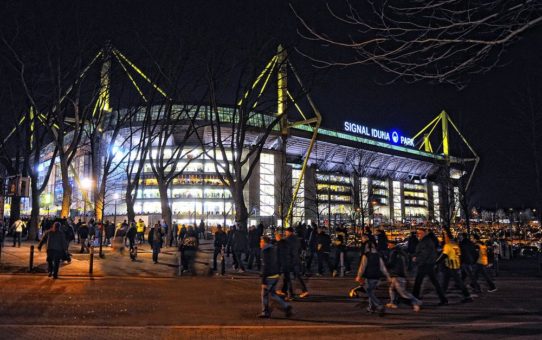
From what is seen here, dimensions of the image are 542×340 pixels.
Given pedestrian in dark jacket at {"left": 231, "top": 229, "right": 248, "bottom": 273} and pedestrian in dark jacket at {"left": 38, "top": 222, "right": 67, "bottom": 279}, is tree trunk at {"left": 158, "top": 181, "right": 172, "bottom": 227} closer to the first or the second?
pedestrian in dark jacket at {"left": 231, "top": 229, "right": 248, "bottom": 273}

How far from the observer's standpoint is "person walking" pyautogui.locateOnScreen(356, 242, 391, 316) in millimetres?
10023

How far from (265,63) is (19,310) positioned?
54.2 feet

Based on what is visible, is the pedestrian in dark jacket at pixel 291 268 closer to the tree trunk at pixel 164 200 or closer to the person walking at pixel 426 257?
the person walking at pixel 426 257

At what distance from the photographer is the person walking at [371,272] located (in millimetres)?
10023

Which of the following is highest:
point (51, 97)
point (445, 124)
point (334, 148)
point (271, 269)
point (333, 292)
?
point (445, 124)

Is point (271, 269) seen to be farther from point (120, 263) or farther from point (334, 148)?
point (334, 148)

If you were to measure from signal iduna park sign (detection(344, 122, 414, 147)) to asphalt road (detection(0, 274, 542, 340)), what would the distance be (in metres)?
79.6

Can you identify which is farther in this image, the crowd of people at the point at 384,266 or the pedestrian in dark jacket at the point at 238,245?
the pedestrian in dark jacket at the point at 238,245

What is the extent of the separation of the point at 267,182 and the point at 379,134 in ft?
98.7

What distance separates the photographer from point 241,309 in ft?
33.8

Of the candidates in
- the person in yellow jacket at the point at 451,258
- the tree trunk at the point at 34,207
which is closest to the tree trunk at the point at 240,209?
the person in yellow jacket at the point at 451,258

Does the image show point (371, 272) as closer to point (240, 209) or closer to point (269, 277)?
point (269, 277)

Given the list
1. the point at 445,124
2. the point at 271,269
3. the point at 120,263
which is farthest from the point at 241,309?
the point at 445,124

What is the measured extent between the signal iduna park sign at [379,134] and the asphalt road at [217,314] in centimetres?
7956
